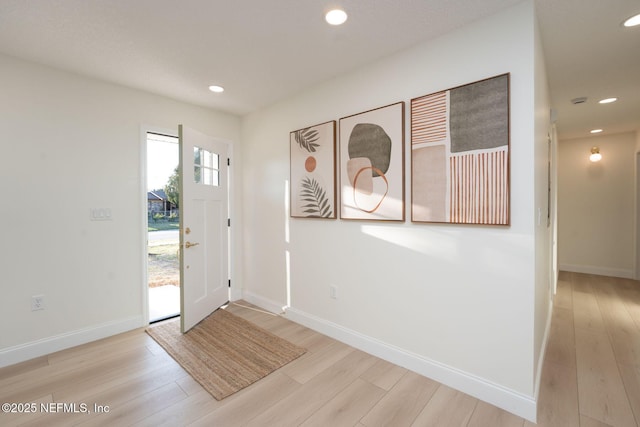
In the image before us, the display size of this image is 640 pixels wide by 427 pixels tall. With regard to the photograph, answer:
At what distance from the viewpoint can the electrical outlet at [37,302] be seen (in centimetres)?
239

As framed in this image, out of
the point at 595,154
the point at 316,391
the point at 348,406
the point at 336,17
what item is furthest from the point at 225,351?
the point at 595,154

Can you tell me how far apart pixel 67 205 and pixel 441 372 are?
3.44 metres

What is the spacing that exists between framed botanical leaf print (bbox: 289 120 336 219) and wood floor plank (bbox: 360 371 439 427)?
146 cm

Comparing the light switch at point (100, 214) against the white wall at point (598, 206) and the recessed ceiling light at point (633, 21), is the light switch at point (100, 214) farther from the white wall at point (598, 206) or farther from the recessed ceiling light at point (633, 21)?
the white wall at point (598, 206)

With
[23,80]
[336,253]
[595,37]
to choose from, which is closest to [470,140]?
[595,37]

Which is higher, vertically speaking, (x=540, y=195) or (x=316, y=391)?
(x=540, y=195)

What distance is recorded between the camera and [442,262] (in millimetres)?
2016

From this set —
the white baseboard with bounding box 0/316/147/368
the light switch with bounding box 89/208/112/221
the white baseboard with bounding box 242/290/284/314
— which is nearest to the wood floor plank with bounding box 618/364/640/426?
the white baseboard with bounding box 242/290/284/314

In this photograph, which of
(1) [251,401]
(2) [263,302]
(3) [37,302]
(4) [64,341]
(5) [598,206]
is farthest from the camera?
(5) [598,206]

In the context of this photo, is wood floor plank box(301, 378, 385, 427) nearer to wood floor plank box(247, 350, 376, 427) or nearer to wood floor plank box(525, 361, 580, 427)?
wood floor plank box(247, 350, 376, 427)

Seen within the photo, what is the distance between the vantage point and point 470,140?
1854 millimetres

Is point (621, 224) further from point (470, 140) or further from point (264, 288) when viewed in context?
point (264, 288)

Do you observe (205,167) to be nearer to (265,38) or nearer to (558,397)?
(265,38)

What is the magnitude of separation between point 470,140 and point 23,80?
3.56 metres
